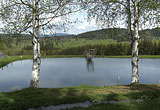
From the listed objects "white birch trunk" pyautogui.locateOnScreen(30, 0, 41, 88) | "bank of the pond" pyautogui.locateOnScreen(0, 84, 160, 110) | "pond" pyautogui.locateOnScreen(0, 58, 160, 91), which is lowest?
"pond" pyautogui.locateOnScreen(0, 58, 160, 91)

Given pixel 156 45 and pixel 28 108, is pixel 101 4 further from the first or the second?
pixel 156 45

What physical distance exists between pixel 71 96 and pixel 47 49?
7446 inches

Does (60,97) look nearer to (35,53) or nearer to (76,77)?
(35,53)

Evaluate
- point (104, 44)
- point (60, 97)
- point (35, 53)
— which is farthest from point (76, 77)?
point (104, 44)

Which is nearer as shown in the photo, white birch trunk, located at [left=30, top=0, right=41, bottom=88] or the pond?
white birch trunk, located at [left=30, top=0, right=41, bottom=88]

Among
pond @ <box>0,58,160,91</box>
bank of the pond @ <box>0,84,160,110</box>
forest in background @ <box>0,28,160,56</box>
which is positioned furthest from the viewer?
pond @ <box>0,58,160,91</box>

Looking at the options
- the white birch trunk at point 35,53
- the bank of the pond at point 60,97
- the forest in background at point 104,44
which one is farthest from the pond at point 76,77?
the bank of the pond at point 60,97

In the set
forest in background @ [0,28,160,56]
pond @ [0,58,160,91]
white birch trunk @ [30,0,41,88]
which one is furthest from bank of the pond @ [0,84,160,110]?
pond @ [0,58,160,91]

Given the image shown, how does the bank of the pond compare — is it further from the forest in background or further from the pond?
the pond

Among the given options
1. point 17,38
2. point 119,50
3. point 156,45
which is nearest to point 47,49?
point 119,50

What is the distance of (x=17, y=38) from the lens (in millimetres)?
13438

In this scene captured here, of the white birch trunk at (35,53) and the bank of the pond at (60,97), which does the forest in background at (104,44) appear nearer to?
the white birch trunk at (35,53)

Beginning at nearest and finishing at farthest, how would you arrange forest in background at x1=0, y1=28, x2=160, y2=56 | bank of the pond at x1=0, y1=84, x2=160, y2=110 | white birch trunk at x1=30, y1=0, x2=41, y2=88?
bank of the pond at x1=0, y1=84, x2=160, y2=110, white birch trunk at x1=30, y1=0, x2=41, y2=88, forest in background at x1=0, y1=28, x2=160, y2=56

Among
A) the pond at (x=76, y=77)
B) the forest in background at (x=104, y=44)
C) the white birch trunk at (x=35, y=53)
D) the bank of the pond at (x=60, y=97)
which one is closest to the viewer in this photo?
the bank of the pond at (x=60, y=97)
